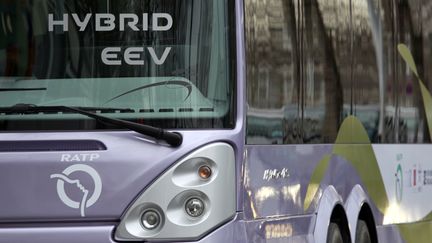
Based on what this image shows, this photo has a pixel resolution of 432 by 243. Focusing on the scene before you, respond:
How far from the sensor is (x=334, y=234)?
29.2ft

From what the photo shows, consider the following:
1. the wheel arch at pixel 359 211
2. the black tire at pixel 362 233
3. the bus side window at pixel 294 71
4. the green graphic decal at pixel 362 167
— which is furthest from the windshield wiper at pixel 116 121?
the black tire at pixel 362 233

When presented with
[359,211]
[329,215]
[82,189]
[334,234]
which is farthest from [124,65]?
[359,211]

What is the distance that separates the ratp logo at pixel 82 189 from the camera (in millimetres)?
7066

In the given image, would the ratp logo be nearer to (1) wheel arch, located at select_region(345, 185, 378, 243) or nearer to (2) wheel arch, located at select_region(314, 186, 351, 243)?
(2) wheel arch, located at select_region(314, 186, 351, 243)

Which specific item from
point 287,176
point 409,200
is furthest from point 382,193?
point 287,176

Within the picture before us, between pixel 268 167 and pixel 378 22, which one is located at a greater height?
pixel 378 22

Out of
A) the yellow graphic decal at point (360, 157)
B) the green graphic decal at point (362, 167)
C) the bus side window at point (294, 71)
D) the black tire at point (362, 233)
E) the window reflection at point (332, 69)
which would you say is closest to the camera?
the bus side window at point (294, 71)

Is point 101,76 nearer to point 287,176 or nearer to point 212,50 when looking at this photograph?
point 212,50

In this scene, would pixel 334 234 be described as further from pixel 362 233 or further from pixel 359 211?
pixel 362 233

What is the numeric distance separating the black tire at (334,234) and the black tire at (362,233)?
0.44 m

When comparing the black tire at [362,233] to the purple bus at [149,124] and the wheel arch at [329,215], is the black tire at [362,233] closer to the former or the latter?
the wheel arch at [329,215]

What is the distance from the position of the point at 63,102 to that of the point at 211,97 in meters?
0.87

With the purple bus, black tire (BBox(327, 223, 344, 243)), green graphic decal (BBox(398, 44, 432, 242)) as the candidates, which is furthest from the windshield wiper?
green graphic decal (BBox(398, 44, 432, 242))

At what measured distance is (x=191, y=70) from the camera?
729 cm
